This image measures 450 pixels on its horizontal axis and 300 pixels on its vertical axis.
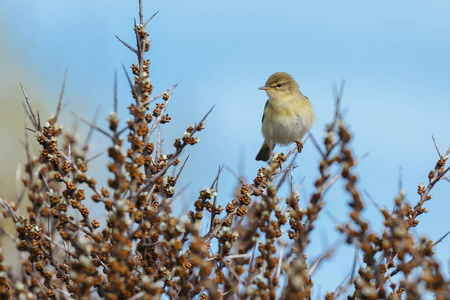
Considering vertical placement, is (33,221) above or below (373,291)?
above

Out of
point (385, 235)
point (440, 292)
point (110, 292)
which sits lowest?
point (440, 292)

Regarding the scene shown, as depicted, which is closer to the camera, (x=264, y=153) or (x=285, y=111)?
(x=285, y=111)

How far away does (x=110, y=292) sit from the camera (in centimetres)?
302

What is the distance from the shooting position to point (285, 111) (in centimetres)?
799

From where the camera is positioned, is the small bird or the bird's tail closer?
the small bird

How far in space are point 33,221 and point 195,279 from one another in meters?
1.30

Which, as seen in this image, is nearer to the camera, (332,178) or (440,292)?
(440,292)

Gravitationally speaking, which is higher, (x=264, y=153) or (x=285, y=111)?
(x=264, y=153)

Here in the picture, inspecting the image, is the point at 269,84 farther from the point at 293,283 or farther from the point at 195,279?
the point at 293,283

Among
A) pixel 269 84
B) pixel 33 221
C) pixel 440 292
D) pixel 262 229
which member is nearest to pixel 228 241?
pixel 262 229

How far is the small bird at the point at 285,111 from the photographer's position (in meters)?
7.92

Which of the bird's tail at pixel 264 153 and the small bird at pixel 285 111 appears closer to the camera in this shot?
the small bird at pixel 285 111

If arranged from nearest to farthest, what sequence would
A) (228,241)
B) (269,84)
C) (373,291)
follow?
(373,291) → (228,241) → (269,84)

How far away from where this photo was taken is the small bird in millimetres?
7918
